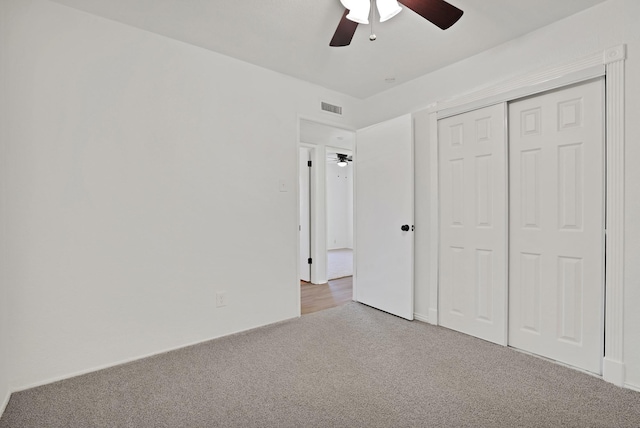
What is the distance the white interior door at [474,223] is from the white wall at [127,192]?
158cm

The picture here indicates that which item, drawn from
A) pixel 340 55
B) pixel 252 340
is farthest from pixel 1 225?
pixel 340 55

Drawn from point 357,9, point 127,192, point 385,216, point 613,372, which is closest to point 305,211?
point 385,216

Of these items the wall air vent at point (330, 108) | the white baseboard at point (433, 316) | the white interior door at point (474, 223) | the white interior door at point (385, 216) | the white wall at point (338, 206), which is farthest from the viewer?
the white wall at point (338, 206)

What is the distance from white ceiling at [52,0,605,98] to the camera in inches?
80.6

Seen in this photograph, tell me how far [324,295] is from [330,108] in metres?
2.35

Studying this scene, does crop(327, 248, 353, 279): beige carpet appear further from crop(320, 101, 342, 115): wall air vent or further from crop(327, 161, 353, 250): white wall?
crop(320, 101, 342, 115): wall air vent

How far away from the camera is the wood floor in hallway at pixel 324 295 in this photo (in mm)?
3639

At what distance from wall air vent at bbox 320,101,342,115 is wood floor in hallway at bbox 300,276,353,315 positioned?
7.38 ft

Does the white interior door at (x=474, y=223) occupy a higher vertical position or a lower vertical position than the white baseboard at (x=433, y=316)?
higher

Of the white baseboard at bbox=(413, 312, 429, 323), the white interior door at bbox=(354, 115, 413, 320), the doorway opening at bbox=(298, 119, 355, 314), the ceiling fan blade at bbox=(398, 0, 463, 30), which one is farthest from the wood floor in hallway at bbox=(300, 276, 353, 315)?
the ceiling fan blade at bbox=(398, 0, 463, 30)

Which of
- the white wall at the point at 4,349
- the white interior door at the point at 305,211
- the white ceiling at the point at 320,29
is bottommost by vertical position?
the white wall at the point at 4,349

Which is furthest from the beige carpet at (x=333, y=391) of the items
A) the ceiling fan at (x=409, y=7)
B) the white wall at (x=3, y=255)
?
the ceiling fan at (x=409, y=7)

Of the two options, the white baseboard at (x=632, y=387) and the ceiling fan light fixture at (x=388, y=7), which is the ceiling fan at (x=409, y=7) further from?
the white baseboard at (x=632, y=387)

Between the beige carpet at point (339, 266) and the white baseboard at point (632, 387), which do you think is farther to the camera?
the beige carpet at point (339, 266)
